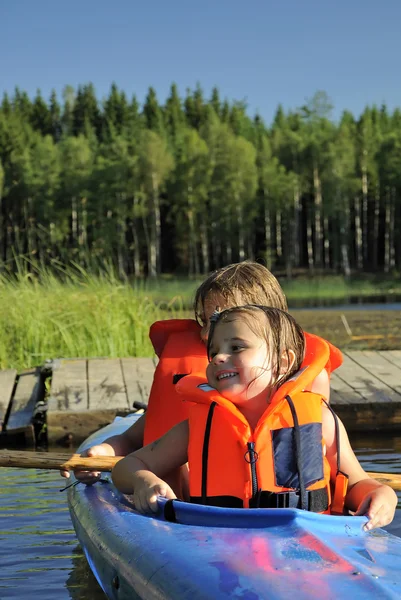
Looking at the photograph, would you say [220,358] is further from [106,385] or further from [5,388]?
[5,388]

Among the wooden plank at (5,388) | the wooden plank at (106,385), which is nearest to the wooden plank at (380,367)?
the wooden plank at (106,385)

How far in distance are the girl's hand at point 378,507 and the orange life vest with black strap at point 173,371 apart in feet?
3.08

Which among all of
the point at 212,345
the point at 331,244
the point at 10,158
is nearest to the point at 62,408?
the point at 212,345

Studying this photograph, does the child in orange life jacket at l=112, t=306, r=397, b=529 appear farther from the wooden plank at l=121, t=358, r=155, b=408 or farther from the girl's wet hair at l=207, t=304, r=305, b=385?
the wooden plank at l=121, t=358, r=155, b=408

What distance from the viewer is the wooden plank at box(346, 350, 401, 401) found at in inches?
289

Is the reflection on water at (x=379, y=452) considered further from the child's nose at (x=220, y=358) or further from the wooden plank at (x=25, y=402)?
the child's nose at (x=220, y=358)

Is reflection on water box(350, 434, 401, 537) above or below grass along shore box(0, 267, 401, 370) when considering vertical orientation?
below

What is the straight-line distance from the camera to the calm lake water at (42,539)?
→ 3.78 m

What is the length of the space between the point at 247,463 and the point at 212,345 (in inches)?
14.5

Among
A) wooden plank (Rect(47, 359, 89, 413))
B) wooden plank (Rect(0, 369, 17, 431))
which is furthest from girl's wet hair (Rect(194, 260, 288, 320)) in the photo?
wooden plank (Rect(0, 369, 17, 431))

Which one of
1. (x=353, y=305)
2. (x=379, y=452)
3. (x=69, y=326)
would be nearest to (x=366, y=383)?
(x=379, y=452)

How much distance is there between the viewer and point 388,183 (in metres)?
55.4

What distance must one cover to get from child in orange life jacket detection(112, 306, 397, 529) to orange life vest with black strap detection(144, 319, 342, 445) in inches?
25.1

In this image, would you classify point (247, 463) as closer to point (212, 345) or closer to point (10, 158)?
point (212, 345)
